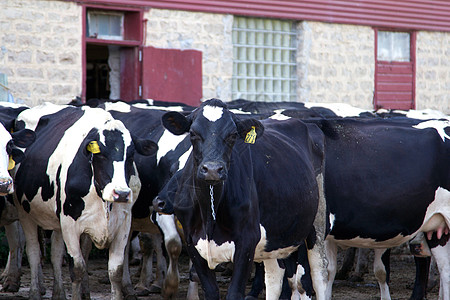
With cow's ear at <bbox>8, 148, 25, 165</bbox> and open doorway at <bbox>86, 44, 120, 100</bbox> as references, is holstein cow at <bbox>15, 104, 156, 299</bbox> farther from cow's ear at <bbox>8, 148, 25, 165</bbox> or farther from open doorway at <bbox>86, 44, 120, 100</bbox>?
open doorway at <bbox>86, 44, 120, 100</bbox>

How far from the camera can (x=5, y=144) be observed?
7906mm

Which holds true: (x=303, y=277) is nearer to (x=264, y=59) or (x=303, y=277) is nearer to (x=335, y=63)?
(x=264, y=59)

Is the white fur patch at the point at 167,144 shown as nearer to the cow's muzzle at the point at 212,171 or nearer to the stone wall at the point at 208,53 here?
the cow's muzzle at the point at 212,171

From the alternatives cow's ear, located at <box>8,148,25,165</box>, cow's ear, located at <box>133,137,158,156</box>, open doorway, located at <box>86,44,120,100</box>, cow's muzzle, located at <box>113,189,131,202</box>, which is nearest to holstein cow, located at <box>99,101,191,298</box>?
cow's ear, located at <box>133,137,158,156</box>

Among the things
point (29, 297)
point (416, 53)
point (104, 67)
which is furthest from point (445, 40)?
point (29, 297)

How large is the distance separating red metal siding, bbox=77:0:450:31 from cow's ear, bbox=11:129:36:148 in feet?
21.2

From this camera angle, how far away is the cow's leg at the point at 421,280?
8570mm

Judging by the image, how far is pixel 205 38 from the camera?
→ 1588 cm

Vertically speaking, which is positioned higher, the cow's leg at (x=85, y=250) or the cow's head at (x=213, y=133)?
the cow's head at (x=213, y=133)

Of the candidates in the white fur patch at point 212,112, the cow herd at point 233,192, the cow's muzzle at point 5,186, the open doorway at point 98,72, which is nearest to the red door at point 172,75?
the open doorway at point 98,72

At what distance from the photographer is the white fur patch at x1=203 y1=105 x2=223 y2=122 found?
19.5ft

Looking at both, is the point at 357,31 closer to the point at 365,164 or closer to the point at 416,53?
the point at 416,53

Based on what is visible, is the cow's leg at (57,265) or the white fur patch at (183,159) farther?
the cow's leg at (57,265)

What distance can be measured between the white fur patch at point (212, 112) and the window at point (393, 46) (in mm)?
13442
